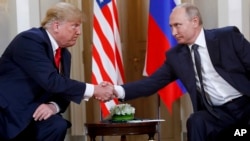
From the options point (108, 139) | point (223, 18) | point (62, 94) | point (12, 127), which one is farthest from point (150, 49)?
point (12, 127)

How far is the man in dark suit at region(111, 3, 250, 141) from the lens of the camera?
11.3 feet

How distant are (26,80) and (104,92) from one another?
0.63 m

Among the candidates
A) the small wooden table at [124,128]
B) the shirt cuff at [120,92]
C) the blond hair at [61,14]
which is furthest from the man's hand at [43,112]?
the small wooden table at [124,128]

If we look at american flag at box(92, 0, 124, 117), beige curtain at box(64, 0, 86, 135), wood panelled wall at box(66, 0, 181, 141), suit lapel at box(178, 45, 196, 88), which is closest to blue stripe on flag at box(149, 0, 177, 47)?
american flag at box(92, 0, 124, 117)

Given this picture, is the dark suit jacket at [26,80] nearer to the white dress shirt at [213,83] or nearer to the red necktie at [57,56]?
the red necktie at [57,56]

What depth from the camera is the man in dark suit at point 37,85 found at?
3279 millimetres

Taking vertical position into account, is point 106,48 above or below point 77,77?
above

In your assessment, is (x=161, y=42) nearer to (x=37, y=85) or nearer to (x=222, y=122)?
(x=222, y=122)

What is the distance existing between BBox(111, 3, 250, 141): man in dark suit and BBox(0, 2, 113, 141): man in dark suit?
73cm

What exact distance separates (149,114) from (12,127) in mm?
2631

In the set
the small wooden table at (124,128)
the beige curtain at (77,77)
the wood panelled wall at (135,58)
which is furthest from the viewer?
the wood panelled wall at (135,58)

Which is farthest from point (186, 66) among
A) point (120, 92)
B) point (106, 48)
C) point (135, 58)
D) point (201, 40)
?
point (135, 58)

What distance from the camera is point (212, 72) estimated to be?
11.7 feet

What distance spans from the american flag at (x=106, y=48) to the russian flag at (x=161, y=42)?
1.08ft
